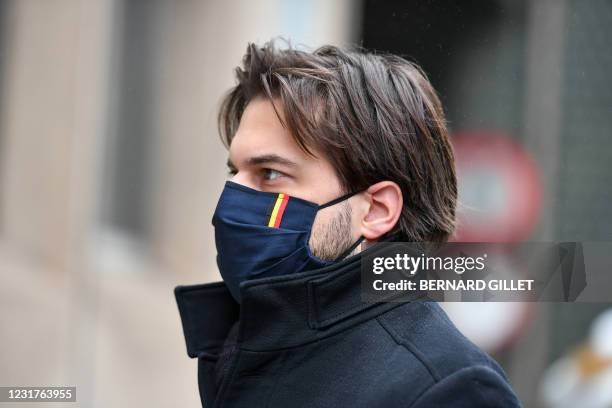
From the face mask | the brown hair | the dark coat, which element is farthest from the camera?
the brown hair

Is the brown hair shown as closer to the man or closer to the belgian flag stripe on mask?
the man

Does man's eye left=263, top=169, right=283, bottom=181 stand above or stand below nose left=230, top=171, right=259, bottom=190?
above

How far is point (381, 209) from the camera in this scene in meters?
2.72

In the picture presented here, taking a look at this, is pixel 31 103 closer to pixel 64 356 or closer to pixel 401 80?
pixel 64 356

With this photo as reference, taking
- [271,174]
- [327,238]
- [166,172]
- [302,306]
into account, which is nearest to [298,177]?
[271,174]

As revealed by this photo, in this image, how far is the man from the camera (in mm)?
2348

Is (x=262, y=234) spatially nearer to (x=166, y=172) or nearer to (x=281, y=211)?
(x=281, y=211)

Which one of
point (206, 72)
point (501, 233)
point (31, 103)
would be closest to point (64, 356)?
point (31, 103)

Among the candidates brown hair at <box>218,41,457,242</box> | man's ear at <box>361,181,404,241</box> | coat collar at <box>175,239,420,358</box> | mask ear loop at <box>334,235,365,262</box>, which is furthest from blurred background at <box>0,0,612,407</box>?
coat collar at <box>175,239,420,358</box>

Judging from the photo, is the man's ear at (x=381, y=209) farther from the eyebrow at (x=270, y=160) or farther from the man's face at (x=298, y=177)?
the eyebrow at (x=270, y=160)

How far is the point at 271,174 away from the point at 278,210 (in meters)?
0.12

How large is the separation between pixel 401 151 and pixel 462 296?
440 millimetres

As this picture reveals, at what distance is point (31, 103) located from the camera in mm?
6129

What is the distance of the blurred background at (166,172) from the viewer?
6.06 metres
